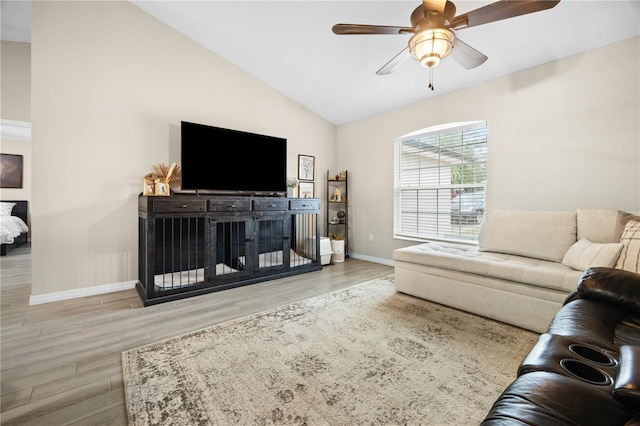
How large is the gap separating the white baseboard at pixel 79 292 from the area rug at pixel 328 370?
164cm

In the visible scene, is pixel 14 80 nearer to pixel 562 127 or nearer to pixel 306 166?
pixel 306 166

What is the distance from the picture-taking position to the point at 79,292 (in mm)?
2996

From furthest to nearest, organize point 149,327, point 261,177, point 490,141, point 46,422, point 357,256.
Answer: point 357,256 < point 261,177 < point 490,141 < point 149,327 < point 46,422

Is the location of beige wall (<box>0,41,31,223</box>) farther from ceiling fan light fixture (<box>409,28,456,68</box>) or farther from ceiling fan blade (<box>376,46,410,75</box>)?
ceiling fan light fixture (<box>409,28,456,68</box>)

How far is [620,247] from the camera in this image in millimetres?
2074

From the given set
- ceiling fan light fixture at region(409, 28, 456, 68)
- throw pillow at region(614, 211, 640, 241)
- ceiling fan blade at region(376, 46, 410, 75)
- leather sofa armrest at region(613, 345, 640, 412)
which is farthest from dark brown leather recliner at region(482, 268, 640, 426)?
ceiling fan blade at region(376, 46, 410, 75)

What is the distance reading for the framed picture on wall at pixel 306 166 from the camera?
4.75 m

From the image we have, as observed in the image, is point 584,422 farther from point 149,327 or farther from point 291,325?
point 149,327

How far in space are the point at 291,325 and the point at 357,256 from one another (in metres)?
2.85

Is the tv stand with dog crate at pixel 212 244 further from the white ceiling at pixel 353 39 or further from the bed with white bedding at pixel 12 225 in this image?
the bed with white bedding at pixel 12 225

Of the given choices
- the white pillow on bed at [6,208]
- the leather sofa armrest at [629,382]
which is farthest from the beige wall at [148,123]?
the white pillow on bed at [6,208]

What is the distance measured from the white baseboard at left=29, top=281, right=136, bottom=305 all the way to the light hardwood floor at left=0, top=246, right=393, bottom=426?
0.30 feet

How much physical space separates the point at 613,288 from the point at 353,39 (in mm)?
3005

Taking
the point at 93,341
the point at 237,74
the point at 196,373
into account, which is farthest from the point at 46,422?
the point at 237,74
